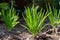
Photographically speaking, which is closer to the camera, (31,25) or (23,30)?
(31,25)

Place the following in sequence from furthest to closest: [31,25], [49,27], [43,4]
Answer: [43,4]
[49,27]
[31,25]

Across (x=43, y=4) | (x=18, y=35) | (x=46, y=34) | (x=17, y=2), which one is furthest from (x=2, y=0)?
(x=46, y=34)

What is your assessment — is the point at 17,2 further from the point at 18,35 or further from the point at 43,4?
the point at 18,35


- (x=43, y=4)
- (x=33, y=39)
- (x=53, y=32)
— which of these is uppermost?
(x=43, y=4)

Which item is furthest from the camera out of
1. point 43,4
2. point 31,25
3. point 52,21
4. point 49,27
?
point 43,4

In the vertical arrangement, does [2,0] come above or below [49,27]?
above

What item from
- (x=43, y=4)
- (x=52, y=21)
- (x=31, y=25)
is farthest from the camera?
(x=43, y=4)

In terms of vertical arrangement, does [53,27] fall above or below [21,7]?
below

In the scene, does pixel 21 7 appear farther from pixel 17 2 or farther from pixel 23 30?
pixel 23 30

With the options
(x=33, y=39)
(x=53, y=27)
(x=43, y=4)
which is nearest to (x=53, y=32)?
(x=53, y=27)
